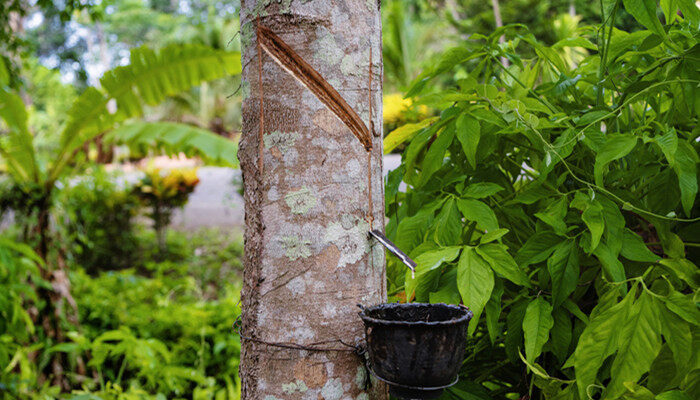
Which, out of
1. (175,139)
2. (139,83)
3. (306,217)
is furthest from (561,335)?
(175,139)

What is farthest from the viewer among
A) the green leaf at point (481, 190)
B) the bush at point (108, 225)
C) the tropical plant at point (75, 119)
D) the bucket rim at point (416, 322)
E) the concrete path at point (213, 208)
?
Result: the concrete path at point (213, 208)

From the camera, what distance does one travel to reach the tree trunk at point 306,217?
111cm

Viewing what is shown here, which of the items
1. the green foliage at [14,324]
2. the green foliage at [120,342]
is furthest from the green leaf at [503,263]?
the green foliage at [14,324]

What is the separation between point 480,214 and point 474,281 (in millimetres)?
176

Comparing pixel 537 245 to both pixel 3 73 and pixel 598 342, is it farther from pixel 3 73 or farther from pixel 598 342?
pixel 3 73

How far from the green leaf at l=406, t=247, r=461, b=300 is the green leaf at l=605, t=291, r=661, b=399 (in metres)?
0.35

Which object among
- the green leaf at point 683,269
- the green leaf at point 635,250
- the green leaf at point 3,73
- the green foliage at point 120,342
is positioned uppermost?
the green leaf at point 3,73

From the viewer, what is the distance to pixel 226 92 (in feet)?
75.0

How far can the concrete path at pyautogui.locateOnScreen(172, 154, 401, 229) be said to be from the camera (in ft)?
29.0

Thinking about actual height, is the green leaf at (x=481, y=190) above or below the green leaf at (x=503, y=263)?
above

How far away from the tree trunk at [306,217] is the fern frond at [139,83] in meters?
3.37

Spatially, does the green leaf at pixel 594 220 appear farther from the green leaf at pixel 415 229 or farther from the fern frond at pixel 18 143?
the fern frond at pixel 18 143

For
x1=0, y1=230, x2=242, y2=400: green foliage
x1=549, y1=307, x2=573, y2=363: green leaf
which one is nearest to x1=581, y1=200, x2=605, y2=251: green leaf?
x1=549, y1=307, x2=573, y2=363: green leaf

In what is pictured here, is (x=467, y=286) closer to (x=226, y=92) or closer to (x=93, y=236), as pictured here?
(x=93, y=236)
